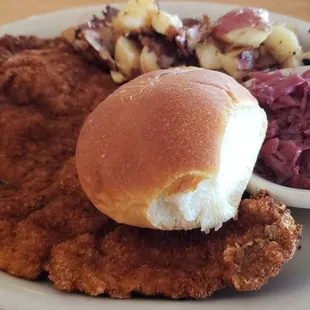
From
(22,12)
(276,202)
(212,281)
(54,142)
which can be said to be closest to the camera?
(212,281)

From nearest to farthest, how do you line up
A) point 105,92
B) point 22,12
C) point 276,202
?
point 276,202 < point 105,92 < point 22,12

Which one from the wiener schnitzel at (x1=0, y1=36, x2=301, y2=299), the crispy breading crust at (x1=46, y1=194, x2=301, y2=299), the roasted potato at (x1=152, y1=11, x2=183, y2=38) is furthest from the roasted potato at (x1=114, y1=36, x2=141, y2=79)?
the crispy breading crust at (x1=46, y1=194, x2=301, y2=299)

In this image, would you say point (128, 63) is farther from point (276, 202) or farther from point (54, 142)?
point (276, 202)

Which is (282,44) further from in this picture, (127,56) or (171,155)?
(171,155)

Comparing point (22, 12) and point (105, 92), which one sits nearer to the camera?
point (105, 92)

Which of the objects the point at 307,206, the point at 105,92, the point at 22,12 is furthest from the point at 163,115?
the point at 22,12
